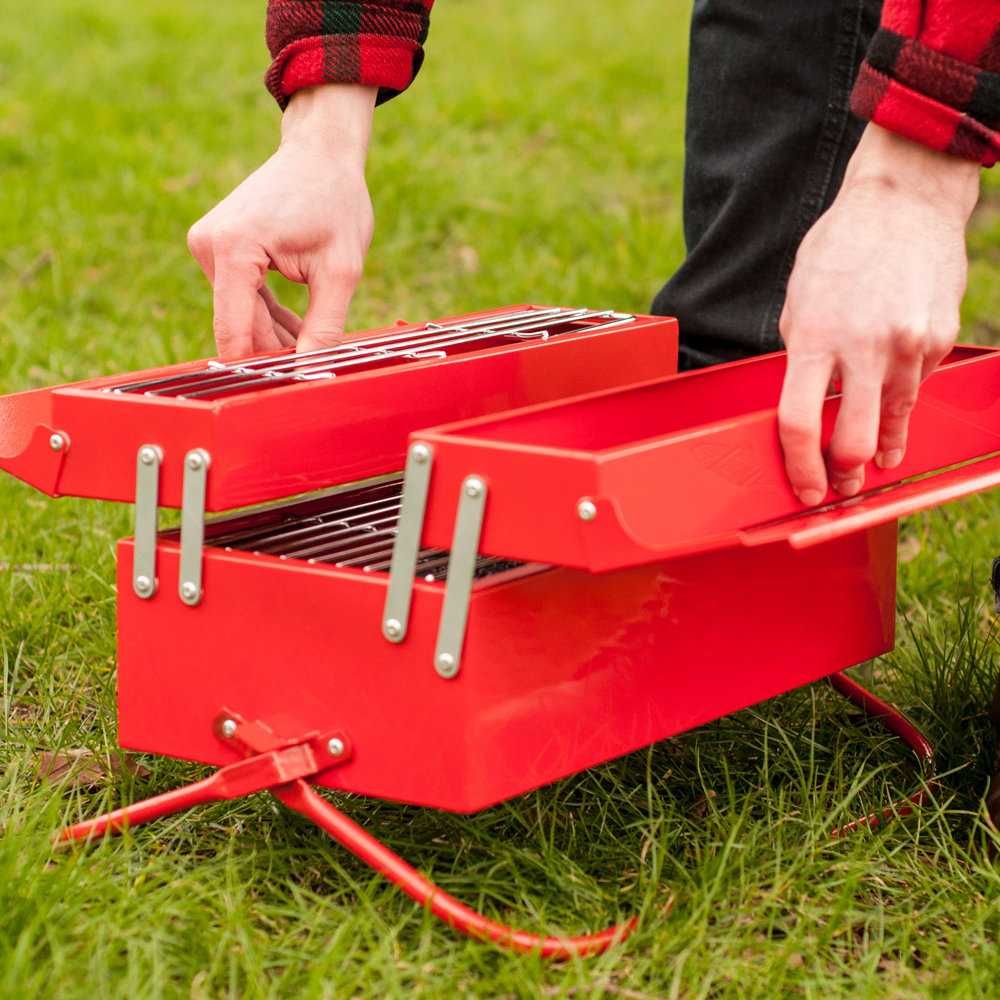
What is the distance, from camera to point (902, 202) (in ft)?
4.50

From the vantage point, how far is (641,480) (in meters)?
1.21

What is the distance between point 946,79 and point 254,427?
2.29ft

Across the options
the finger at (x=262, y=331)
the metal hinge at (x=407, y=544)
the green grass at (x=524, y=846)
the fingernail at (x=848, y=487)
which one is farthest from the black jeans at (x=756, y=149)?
the metal hinge at (x=407, y=544)

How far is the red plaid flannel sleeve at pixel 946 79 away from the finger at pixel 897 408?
8.5 inches

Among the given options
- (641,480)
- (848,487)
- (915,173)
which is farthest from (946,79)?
(641,480)

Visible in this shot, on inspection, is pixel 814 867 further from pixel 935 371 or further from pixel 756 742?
pixel 935 371

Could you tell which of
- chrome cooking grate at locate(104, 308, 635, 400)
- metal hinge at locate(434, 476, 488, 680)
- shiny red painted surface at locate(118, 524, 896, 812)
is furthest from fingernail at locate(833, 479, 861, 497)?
chrome cooking grate at locate(104, 308, 635, 400)

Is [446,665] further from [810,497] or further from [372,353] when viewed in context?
[372,353]

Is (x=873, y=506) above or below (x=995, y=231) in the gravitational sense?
above

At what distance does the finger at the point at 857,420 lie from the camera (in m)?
Result: 1.29

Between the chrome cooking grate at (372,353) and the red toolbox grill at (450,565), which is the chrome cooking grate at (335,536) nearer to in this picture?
the red toolbox grill at (450,565)

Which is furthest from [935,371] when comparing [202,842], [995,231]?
[995,231]

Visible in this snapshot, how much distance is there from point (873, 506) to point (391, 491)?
0.61 m

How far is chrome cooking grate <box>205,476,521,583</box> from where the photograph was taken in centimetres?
149
